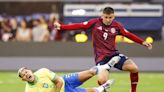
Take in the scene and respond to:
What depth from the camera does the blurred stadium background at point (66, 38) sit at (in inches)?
824

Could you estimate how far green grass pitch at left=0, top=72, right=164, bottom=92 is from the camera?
16578 mm

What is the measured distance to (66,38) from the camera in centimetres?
2358

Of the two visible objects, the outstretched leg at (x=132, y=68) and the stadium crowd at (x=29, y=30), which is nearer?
the outstretched leg at (x=132, y=68)

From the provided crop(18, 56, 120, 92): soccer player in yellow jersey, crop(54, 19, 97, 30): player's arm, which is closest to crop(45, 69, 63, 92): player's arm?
crop(18, 56, 120, 92): soccer player in yellow jersey

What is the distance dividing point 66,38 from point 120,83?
234 inches

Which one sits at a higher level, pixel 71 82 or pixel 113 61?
pixel 113 61

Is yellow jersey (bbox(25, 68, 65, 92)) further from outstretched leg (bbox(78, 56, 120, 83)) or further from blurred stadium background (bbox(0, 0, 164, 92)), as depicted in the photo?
blurred stadium background (bbox(0, 0, 164, 92))

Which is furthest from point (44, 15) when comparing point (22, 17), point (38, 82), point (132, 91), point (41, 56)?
point (38, 82)

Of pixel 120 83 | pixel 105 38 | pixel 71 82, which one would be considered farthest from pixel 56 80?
pixel 120 83

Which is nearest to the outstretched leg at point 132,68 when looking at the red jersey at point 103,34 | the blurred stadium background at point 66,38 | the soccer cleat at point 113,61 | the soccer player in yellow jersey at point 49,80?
the soccer cleat at point 113,61

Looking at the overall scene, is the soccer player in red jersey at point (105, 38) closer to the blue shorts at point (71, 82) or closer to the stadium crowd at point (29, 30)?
the blue shorts at point (71, 82)

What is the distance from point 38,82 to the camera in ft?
39.2

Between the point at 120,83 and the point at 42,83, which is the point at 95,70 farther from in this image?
the point at 120,83

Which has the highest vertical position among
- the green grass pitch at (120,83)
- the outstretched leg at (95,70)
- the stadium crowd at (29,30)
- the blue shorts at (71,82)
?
the outstretched leg at (95,70)
